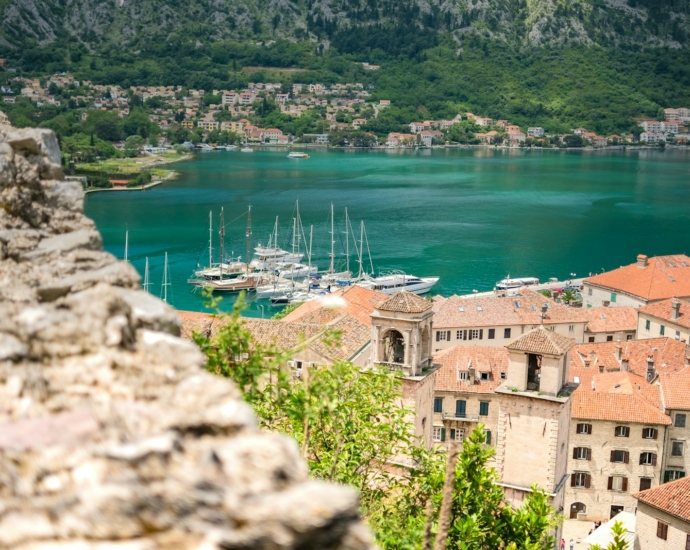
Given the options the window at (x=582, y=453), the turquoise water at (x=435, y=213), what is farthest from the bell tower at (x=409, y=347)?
the turquoise water at (x=435, y=213)

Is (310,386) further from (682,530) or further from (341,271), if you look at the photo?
(341,271)

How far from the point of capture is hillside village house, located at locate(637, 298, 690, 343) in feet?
139

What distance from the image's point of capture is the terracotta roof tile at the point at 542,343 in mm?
18656

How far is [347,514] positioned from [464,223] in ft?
281

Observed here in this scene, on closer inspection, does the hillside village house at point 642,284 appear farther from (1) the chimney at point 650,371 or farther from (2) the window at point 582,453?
(2) the window at point 582,453

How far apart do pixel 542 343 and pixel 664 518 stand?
20.8 ft

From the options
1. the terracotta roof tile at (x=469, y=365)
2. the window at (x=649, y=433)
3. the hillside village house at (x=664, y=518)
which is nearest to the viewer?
the hillside village house at (x=664, y=518)

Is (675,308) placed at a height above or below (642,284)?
below

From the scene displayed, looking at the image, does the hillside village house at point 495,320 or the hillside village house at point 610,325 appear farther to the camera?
the hillside village house at point 610,325

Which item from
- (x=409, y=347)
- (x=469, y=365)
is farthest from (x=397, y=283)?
(x=409, y=347)

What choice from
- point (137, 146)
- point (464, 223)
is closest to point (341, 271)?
point (464, 223)

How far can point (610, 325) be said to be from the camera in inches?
1769

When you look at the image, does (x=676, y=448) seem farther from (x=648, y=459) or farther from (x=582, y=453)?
(x=582, y=453)

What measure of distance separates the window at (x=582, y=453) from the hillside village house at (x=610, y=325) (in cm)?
1649
